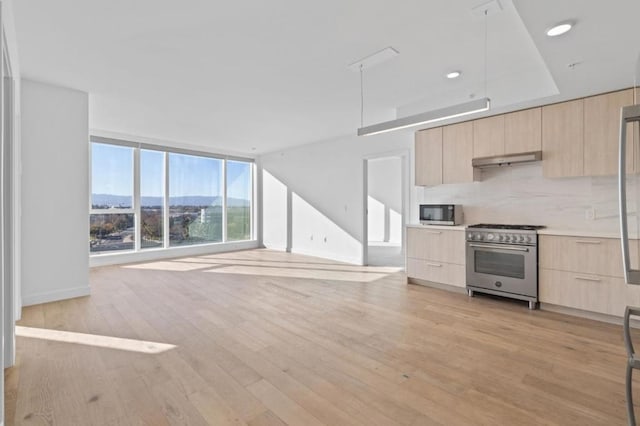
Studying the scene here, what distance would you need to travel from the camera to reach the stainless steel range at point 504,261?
360 cm

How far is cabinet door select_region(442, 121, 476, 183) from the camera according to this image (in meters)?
4.22

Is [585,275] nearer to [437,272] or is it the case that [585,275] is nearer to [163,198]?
[437,272]

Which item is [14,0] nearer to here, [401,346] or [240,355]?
[240,355]

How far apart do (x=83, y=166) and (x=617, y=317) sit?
6423 mm

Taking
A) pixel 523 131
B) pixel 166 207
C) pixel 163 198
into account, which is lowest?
pixel 166 207

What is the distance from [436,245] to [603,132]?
7.20ft

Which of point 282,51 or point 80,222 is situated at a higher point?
point 282,51

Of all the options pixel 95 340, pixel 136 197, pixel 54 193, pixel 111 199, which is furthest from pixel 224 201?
pixel 95 340

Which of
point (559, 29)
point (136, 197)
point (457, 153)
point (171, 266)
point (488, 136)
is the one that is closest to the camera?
point (559, 29)

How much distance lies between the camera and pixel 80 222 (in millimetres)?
4113

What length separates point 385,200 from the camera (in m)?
10.2

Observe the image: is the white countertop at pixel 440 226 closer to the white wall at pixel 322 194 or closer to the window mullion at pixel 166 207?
the white wall at pixel 322 194

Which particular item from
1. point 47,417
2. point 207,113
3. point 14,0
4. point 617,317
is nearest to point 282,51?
point 14,0

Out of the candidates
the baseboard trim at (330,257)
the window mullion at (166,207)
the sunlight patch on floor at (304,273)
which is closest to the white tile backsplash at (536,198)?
the sunlight patch on floor at (304,273)
